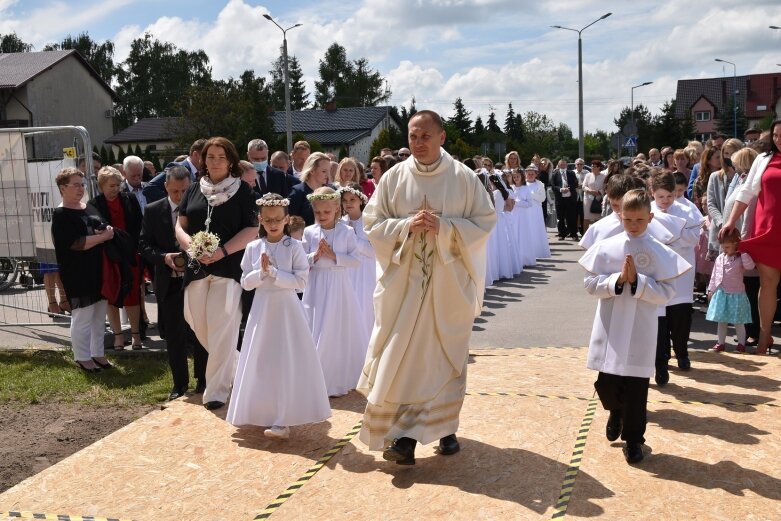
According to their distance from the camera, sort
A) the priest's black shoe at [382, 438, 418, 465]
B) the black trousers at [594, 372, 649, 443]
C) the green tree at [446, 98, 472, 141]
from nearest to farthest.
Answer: the priest's black shoe at [382, 438, 418, 465]
the black trousers at [594, 372, 649, 443]
the green tree at [446, 98, 472, 141]

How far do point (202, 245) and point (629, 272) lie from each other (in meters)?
3.31

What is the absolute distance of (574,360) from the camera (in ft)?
29.4

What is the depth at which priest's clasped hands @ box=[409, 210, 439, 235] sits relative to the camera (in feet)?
18.8

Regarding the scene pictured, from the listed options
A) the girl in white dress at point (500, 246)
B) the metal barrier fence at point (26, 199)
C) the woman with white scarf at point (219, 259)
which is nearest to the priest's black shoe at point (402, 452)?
the woman with white scarf at point (219, 259)

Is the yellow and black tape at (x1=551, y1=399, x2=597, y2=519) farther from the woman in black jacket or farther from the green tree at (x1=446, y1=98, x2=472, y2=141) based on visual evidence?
the green tree at (x1=446, y1=98, x2=472, y2=141)

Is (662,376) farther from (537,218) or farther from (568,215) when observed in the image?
(568,215)

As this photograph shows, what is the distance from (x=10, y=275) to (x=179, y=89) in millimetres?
72141

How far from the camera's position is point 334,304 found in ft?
25.8

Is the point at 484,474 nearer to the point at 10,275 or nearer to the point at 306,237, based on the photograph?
the point at 306,237

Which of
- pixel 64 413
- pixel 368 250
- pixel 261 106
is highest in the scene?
pixel 261 106

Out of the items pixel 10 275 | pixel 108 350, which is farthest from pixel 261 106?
pixel 108 350

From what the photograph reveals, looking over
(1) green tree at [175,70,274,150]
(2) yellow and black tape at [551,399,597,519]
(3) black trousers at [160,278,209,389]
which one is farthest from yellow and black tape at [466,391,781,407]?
(1) green tree at [175,70,274,150]

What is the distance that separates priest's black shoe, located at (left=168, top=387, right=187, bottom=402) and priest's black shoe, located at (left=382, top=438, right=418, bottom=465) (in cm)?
294

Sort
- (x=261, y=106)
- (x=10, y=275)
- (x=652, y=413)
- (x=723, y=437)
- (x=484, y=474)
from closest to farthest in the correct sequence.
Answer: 1. (x=484, y=474)
2. (x=723, y=437)
3. (x=652, y=413)
4. (x=10, y=275)
5. (x=261, y=106)
